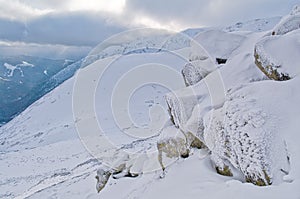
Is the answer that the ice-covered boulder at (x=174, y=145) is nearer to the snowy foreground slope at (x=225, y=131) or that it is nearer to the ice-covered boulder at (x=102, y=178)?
the snowy foreground slope at (x=225, y=131)

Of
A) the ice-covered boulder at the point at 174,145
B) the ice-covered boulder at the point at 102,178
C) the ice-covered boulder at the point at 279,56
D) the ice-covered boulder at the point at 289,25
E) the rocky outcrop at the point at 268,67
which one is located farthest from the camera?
the ice-covered boulder at the point at 102,178

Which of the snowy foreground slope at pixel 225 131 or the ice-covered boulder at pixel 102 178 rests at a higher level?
the snowy foreground slope at pixel 225 131

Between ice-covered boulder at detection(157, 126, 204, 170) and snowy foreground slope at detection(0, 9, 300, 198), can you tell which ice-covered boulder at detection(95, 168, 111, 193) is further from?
ice-covered boulder at detection(157, 126, 204, 170)

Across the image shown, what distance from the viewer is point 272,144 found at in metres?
8.09

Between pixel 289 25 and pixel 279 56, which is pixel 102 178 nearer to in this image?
pixel 279 56

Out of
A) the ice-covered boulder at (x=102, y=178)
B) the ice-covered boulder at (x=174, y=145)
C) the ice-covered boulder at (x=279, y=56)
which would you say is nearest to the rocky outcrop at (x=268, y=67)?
the ice-covered boulder at (x=279, y=56)

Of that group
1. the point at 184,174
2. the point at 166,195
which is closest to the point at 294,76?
the point at 184,174

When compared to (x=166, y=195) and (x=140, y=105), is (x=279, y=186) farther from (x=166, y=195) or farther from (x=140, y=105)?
(x=140, y=105)

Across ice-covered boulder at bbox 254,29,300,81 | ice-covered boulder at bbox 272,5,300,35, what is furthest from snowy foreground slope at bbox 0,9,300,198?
ice-covered boulder at bbox 272,5,300,35

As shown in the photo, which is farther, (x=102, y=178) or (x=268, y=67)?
(x=102, y=178)

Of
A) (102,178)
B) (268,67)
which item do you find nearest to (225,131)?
(268,67)

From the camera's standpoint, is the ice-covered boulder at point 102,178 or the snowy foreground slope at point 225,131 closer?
the snowy foreground slope at point 225,131

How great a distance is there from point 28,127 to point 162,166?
494 ft

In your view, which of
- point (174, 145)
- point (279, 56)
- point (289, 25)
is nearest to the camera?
point (279, 56)
